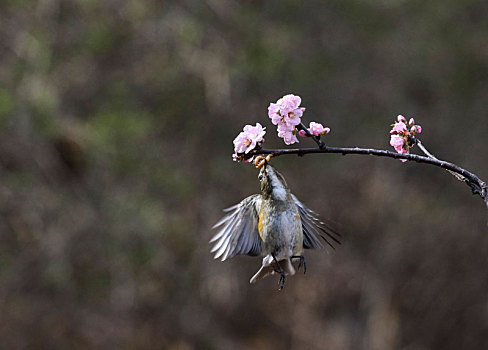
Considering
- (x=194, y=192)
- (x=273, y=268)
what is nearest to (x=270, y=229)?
(x=273, y=268)

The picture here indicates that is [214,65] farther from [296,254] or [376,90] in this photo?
[296,254]

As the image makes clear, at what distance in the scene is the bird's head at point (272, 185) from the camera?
8.52 ft

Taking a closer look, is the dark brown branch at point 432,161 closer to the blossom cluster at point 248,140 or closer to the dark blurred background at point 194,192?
the blossom cluster at point 248,140

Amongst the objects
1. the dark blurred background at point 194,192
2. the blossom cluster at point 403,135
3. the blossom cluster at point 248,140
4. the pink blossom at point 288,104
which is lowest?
the blossom cluster at point 248,140

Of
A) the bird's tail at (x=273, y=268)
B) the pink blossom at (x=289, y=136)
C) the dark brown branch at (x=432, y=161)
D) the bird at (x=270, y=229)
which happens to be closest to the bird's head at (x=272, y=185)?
the bird at (x=270, y=229)

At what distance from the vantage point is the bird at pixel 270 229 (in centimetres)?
262

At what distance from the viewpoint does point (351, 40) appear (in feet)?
33.8

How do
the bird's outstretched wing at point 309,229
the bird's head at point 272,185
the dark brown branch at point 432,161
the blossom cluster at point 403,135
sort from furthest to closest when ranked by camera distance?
the bird's outstretched wing at point 309,229, the bird's head at point 272,185, the blossom cluster at point 403,135, the dark brown branch at point 432,161

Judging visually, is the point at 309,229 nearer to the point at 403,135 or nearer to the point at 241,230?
the point at 241,230

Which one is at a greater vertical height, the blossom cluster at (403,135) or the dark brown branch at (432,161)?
the blossom cluster at (403,135)

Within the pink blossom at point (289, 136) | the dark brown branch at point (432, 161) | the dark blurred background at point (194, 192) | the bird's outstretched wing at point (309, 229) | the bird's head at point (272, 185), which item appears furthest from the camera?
the dark blurred background at point (194, 192)

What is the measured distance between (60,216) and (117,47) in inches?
95.0

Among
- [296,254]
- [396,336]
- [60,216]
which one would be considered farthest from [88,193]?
[296,254]

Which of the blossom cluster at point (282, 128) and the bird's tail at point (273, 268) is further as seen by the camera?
the bird's tail at point (273, 268)
